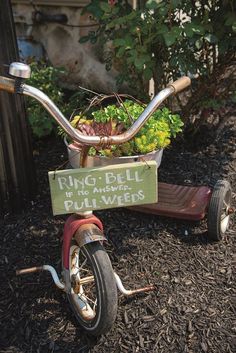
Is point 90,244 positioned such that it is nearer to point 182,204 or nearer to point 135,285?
point 135,285

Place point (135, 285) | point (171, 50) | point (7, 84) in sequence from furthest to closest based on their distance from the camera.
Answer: point (171, 50)
point (135, 285)
point (7, 84)

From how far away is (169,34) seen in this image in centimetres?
279

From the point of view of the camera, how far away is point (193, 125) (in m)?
3.85

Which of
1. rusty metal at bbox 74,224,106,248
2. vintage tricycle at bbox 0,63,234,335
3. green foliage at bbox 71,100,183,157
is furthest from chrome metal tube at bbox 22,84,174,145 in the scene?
green foliage at bbox 71,100,183,157

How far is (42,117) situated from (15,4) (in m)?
1.67

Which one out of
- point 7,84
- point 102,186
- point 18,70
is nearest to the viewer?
point 18,70

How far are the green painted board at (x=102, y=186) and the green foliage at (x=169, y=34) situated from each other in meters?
1.18

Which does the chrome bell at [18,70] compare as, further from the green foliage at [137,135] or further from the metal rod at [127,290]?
the metal rod at [127,290]

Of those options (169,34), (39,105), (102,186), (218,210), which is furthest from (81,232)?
(39,105)

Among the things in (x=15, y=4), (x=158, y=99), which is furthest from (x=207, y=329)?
(x=15, y=4)

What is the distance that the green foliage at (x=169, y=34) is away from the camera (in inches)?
114

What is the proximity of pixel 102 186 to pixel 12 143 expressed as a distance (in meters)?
1.13

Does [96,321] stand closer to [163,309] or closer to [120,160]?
[163,309]

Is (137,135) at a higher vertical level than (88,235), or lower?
higher
